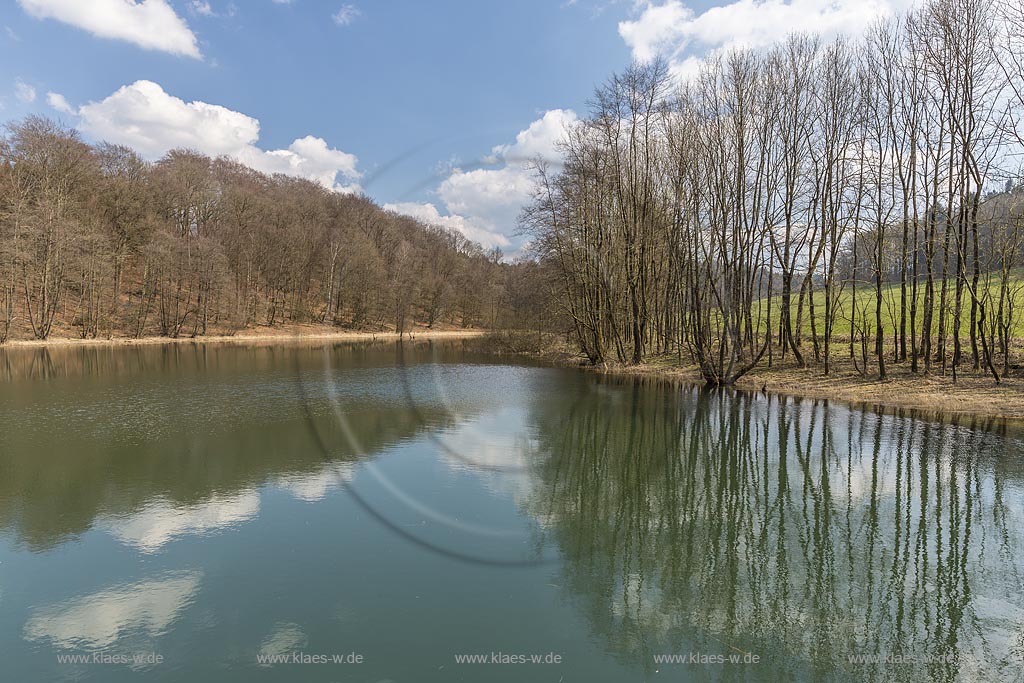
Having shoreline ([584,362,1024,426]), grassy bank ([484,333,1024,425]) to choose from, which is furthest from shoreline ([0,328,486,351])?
shoreline ([584,362,1024,426])

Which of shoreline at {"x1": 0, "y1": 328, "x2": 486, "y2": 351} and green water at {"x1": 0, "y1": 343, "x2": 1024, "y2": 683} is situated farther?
shoreline at {"x1": 0, "y1": 328, "x2": 486, "y2": 351}

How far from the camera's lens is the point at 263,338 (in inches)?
2306

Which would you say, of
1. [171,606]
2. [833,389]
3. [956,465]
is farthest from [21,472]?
[833,389]

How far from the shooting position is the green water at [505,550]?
537cm

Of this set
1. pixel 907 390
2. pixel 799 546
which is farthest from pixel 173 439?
pixel 907 390

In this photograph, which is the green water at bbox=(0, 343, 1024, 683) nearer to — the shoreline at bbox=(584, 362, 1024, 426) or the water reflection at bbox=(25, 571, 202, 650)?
the water reflection at bbox=(25, 571, 202, 650)

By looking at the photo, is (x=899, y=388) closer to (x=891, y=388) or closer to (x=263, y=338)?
(x=891, y=388)

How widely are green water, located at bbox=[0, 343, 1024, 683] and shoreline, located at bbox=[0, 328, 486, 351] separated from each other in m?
37.3

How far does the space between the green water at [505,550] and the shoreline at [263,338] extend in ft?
122

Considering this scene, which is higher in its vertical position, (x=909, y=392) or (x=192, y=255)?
(x=192, y=255)

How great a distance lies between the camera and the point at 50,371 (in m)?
27.5

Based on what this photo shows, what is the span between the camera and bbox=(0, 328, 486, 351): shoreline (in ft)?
149

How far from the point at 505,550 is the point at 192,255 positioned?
5671 cm

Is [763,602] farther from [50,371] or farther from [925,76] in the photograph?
[50,371]
